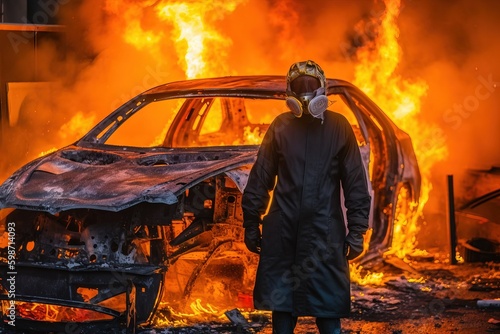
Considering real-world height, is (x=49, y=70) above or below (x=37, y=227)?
above

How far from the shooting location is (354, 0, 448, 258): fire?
10703mm

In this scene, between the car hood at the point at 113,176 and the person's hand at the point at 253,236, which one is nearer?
the person's hand at the point at 253,236

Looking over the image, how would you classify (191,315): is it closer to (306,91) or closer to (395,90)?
(306,91)

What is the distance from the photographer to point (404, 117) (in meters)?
10.7

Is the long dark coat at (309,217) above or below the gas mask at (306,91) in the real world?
below

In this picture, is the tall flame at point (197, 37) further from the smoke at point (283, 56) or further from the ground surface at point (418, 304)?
the ground surface at point (418, 304)

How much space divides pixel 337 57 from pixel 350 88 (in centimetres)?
579

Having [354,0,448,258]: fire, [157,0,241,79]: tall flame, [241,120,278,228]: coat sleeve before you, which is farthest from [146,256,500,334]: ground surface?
[157,0,241,79]: tall flame

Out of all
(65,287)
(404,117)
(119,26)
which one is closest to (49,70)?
(119,26)

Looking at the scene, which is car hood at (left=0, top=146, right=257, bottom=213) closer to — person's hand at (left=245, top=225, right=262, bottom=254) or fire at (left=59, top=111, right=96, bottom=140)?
person's hand at (left=245, top=225, right=262, bottom=254)

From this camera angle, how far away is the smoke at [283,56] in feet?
40.7

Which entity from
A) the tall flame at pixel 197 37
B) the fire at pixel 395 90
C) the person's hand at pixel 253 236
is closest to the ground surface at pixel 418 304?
the fire at pixel 395 90

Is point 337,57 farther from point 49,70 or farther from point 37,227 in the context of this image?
point 37,227

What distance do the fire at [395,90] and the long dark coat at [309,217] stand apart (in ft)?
14.8
